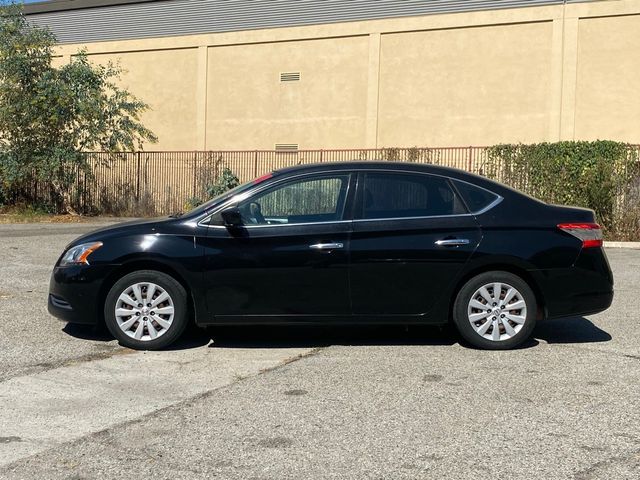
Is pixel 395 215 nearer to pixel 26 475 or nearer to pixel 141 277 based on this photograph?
pixel 141 277

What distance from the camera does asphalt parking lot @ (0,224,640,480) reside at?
4.16m

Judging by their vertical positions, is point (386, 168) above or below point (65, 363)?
above

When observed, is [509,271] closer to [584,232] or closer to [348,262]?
[584,232]

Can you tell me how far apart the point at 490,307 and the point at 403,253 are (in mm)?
938

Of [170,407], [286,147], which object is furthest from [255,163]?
[170,407]

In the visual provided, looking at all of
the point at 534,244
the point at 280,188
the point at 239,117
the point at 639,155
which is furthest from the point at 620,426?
the point at 239,117

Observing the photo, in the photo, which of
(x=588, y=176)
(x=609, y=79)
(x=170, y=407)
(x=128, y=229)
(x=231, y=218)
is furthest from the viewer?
(x=609, y=79)

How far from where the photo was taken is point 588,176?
1808cm

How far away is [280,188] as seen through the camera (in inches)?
268

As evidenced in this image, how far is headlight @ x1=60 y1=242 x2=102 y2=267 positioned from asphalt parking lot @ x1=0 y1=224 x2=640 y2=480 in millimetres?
802

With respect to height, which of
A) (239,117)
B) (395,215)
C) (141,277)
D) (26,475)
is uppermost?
(239,117)

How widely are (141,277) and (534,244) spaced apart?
3518 millimetres

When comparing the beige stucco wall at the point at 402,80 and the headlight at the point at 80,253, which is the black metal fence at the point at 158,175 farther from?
the headlight at the point at 80,253

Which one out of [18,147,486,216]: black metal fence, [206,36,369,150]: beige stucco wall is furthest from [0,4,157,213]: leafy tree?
[206,36,369,150]: beige stucco wall
